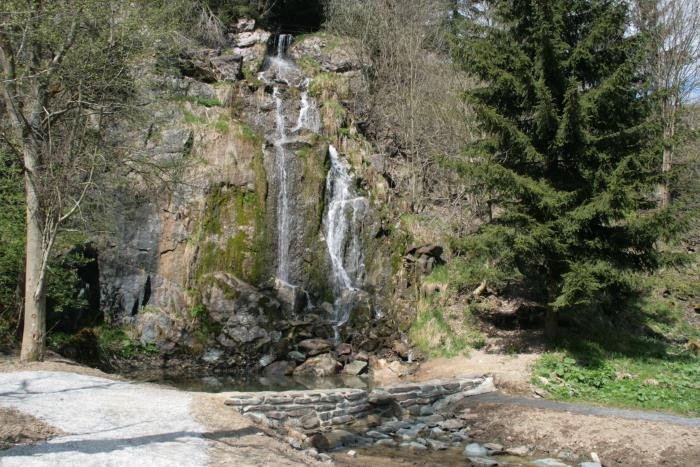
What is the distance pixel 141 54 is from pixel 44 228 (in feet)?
Answer: 13.4

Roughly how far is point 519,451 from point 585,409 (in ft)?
6.16

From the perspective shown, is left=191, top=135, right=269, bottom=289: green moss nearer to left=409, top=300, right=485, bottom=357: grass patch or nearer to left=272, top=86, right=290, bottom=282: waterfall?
left=272, top=86, right=290, bottom=282: waterfall

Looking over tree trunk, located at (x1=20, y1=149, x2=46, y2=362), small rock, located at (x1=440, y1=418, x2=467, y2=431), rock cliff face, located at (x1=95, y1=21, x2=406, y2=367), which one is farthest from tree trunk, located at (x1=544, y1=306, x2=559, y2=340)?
tree trunk, located at (x1=20, y1=149, x2=46, y2=362)

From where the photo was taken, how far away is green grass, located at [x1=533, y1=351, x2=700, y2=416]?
381 inches

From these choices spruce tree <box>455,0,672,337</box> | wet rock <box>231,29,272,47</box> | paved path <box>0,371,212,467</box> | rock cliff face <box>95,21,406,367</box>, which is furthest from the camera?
wet rock <box>231,29,272,47</box>

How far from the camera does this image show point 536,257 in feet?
38.1

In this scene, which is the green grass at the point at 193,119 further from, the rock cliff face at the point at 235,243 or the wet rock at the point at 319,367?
the wet rock at the point at 319,367

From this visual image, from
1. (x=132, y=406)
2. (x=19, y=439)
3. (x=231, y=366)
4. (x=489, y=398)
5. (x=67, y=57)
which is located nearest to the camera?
(x=19, y=439)

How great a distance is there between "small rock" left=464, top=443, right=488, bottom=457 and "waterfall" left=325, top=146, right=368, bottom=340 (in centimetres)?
755

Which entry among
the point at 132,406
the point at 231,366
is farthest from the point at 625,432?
the point at 231,366

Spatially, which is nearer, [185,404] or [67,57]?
[185,404]

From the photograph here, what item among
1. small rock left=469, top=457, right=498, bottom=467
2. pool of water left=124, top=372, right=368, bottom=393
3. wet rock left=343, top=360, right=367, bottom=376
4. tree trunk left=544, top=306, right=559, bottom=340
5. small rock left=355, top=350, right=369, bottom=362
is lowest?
pool of water left=124, top=372, right=368, bottom=393

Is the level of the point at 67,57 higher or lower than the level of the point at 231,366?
higher

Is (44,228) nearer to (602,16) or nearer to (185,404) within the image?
(185,404)
